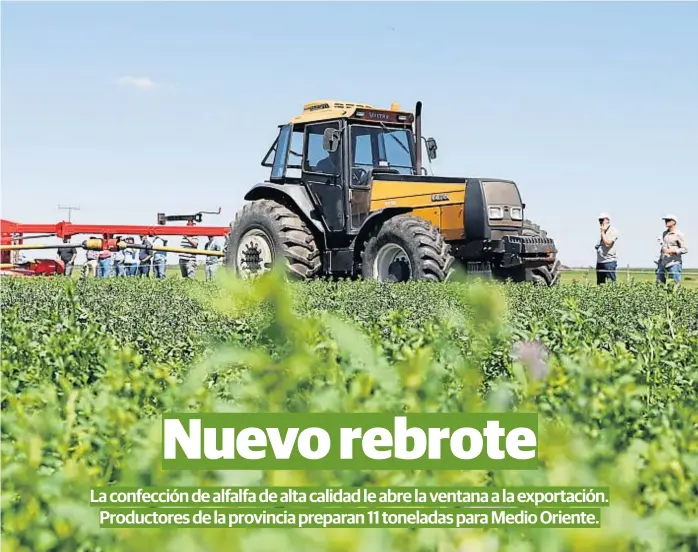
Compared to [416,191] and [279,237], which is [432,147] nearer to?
[416,191]

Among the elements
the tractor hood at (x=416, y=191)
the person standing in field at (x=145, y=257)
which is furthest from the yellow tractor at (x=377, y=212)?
the person standing in field at (x=145, y=257)

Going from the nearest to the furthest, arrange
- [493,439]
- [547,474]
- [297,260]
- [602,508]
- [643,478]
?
[602,508]
[547,474]
[493,439]
[643,478]
[297,260]

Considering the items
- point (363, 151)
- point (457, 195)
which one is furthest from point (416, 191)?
point (363, 151)

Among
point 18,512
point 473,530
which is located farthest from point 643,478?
point 18,512

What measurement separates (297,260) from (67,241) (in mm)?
8477

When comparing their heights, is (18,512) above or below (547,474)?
below

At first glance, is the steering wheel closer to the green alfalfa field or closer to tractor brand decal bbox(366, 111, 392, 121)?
tractor brand decal bbox(366, 111, 392, 121)

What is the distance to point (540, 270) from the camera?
13.4m

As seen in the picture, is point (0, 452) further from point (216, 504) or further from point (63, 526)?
point (216, 504)

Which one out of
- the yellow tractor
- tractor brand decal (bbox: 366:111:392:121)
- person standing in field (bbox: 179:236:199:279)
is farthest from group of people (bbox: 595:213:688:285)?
person standing in field (bbox: 179:236:199:279)

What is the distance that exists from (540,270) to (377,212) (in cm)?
252

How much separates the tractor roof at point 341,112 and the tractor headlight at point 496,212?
86.9 inches

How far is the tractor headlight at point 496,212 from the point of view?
1263 centimetres

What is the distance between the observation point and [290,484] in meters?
1.45
